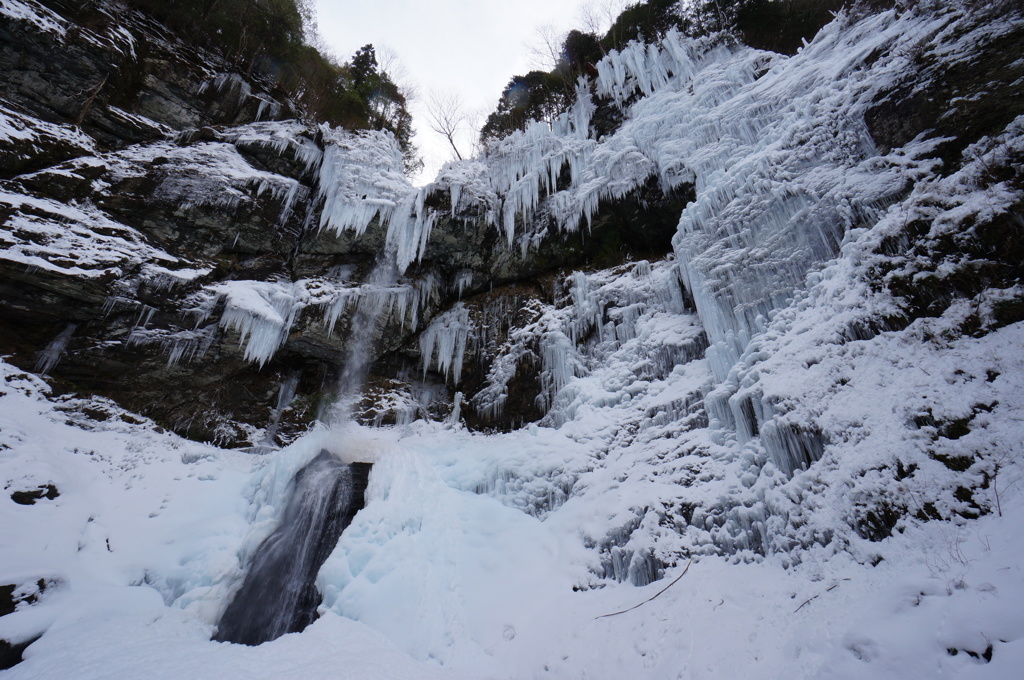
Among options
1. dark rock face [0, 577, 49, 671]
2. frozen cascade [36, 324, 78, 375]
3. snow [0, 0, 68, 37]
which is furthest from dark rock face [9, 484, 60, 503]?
snow [0, 0, 68, 37]

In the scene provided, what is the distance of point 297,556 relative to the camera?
21.6 feet

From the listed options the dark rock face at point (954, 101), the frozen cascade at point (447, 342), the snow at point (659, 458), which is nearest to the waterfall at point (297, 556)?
the snow at point (659, 458)

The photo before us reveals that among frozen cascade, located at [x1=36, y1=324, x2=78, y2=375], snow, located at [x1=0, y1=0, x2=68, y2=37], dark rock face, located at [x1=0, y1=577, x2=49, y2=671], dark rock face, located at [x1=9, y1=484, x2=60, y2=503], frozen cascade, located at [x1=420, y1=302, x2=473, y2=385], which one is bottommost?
dark rock face, located at [x1=0, y1=577, x2=49, y2=671]

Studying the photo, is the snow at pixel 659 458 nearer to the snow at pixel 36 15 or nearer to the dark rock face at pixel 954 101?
the snow at pixel 36 15

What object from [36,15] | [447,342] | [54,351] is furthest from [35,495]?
[36,15]

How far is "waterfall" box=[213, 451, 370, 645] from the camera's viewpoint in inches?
223

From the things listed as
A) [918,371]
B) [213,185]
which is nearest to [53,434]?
[213,185]

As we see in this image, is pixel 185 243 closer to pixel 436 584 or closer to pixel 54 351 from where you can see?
pixel 54 351

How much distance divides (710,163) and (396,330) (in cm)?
864

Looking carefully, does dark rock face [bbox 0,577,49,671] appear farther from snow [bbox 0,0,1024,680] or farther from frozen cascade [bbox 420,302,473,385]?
frozen cascade [bbox 420,302,473,385]

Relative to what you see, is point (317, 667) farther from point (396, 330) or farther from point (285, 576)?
point (396, 330)

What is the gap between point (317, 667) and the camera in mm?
4211

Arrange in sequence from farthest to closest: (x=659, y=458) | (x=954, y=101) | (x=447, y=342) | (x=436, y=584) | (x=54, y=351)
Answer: (x=447, y=342), (x=54, y=351), (x=659, y=458), (x=436, y=584), (x=954, y=101)

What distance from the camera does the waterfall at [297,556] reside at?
223 inches
